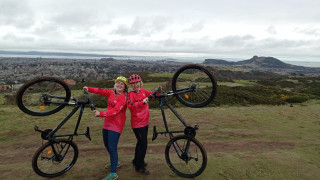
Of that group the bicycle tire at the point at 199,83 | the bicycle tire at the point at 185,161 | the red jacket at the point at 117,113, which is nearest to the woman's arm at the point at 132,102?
the red jacket at the point at 117,113

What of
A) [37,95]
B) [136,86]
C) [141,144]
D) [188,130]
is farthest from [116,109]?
[37,95]

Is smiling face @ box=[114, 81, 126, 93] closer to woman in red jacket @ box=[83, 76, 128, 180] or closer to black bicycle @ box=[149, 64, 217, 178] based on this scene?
woman in red jacket @ box=[83, 76, 128, 180]

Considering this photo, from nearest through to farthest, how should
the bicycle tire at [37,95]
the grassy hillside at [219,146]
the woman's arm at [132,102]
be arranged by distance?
1. the bicycle tire at [37,95]
2. the woman's arm at [132,102]
3. the grassy hillside at [219,146]

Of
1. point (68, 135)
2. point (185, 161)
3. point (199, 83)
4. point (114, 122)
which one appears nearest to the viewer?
point (114, 122)

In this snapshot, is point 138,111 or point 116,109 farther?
point 138,111

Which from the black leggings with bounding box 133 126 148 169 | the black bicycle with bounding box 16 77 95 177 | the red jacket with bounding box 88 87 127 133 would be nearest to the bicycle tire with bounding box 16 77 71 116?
the black bicycle with bounding box 16 77 95 177

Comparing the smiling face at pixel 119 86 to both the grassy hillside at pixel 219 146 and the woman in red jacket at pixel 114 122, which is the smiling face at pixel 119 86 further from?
the grassy hillside at pixel 219 146

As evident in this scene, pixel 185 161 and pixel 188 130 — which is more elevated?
pixel 188 130

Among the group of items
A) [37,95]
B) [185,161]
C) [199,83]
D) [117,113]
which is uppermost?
[199,83]

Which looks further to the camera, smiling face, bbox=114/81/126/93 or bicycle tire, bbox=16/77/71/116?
smiling face, bbox=114/81/126/93

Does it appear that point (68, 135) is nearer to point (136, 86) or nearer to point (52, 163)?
point (52, 163)

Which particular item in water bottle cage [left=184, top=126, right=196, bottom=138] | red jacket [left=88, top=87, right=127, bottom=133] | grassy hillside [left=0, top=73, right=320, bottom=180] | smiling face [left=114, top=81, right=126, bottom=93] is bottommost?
grassy hillside [left=0, top=73, right=320, bottom=180]

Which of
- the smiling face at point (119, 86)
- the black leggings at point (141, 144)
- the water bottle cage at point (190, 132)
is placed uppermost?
the smiling face at point (119, 86)

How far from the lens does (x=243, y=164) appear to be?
6.49m
